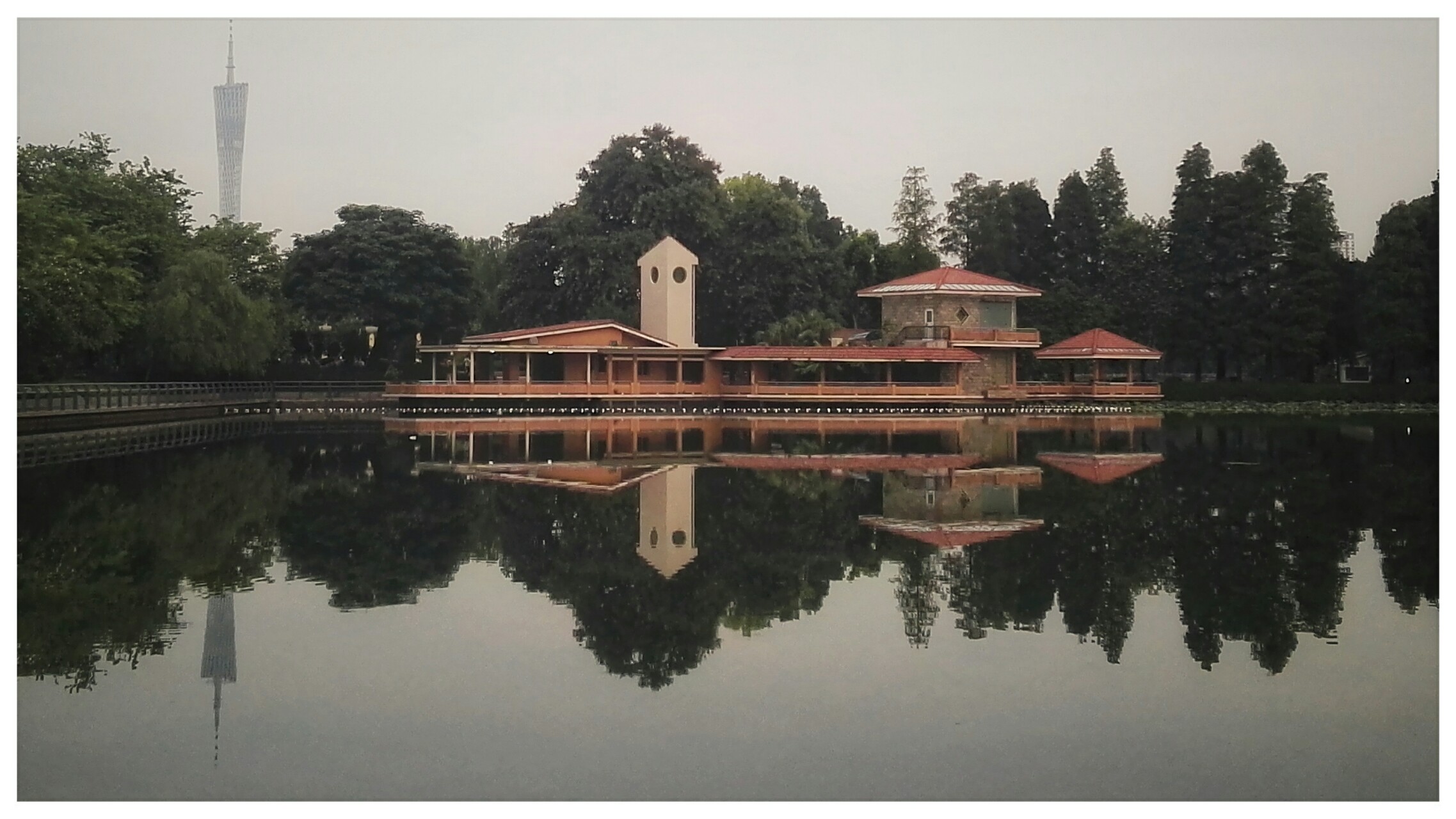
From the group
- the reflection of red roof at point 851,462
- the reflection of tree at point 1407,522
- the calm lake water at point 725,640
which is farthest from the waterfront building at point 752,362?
the calm lake water at point 725,640

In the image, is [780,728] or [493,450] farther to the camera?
[493,450]

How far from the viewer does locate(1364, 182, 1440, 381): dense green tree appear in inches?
2229

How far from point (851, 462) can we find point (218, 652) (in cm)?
1840

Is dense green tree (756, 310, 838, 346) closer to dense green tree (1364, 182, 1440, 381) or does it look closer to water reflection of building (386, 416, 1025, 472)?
water reflection of building (386, 416, 1025, 472)

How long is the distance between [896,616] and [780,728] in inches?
138

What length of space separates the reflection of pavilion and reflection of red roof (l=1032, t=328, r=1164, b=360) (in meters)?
29.9

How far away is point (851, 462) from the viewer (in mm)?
28250

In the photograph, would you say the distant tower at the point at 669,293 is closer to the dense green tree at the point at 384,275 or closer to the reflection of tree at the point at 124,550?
the dense green tree at the point at 384,275

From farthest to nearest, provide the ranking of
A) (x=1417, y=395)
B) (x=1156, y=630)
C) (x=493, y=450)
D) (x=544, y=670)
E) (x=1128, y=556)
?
(x=1417, y=395) < (x=493, y=450) < (x=1128, y=556) < (x=1156, y=630) < (x=544, y=670)

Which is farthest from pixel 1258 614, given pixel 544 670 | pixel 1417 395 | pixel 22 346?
pixel 1417 395

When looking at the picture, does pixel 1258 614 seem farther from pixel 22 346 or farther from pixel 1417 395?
pixel 1417 395

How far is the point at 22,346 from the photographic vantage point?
38.7m

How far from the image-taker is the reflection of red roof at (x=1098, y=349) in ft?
180

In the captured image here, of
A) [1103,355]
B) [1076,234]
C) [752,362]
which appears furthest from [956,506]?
[1076,234]
